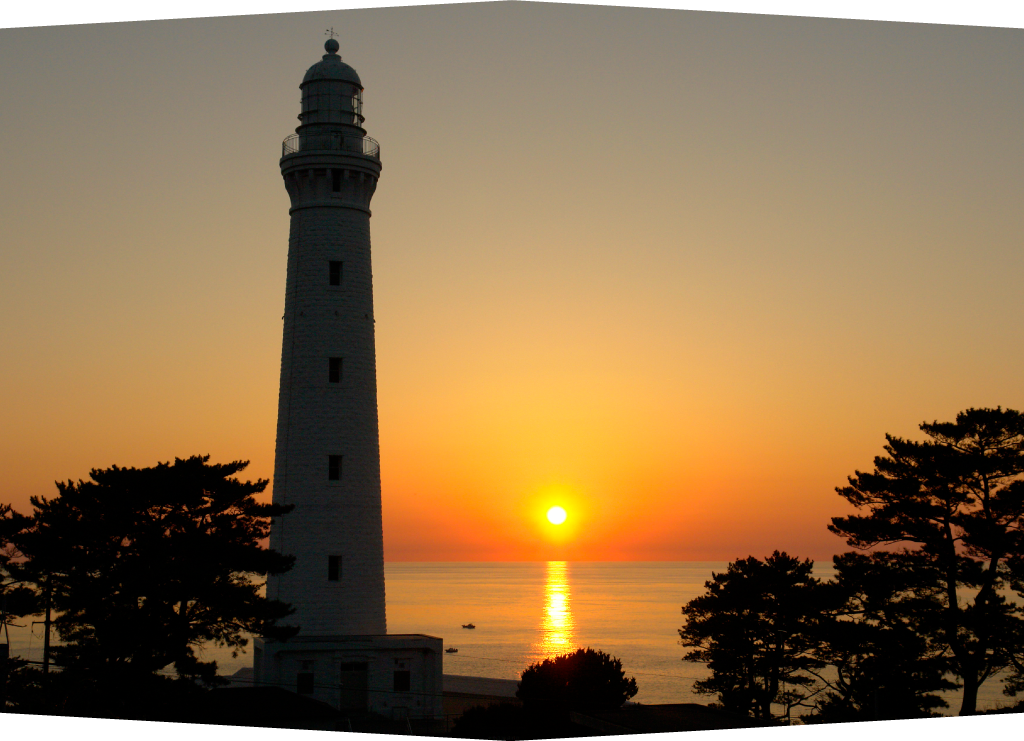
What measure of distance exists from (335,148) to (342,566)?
50.0 ft

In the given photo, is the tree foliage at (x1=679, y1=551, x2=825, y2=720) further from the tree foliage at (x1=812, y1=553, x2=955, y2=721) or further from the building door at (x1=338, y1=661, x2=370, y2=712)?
the building door at (x1=338, y1=661, x2=370, y2=712)

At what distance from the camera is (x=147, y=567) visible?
2819 cm

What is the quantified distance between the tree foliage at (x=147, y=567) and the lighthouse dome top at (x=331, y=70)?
1668cm

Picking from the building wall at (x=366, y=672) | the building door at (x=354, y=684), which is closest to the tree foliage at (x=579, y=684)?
the building wall at (x=366, y=672)

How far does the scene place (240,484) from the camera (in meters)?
30.8

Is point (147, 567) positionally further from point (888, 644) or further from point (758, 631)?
point (758, 631)

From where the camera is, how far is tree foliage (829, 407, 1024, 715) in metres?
30.9

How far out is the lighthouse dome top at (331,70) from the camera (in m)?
39.4

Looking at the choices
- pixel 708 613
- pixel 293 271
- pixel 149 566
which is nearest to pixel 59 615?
pixel 149 566

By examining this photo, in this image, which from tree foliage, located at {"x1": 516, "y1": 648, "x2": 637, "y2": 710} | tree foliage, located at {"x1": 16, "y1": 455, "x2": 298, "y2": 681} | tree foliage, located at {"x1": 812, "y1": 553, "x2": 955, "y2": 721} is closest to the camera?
tree foliage, located at {"x1": 16, "y1": 455, "x2": 298, "y2": 681}

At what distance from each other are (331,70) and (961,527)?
2775 centimetres

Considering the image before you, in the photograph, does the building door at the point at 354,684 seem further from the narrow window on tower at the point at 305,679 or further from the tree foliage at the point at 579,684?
the tree foliage at the point at 579,684

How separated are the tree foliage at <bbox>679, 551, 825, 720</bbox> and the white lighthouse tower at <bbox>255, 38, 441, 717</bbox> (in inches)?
458

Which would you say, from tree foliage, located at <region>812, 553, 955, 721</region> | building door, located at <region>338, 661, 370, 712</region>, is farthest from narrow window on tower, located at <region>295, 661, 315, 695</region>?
tree foliage, located at <region>812, 553, 955, 721</region>
